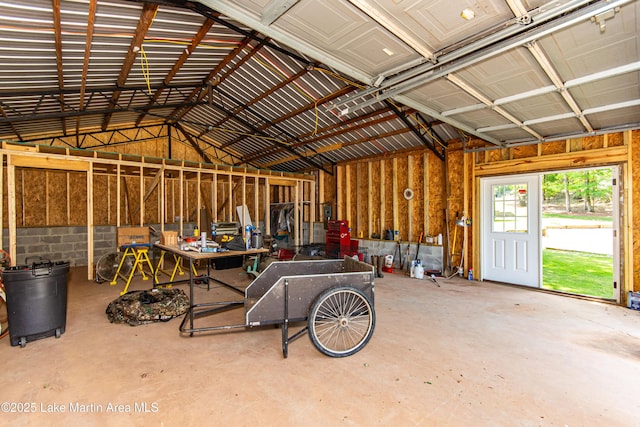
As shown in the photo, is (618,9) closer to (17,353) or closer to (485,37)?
(485,37)

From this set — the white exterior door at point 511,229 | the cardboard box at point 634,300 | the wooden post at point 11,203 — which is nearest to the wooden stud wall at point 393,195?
the white exterior door at point 511,229

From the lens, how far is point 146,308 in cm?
362

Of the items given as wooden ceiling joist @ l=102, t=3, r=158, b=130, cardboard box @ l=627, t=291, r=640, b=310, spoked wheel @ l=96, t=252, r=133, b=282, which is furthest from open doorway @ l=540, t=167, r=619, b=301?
spoked wheel @ l=96, t=252, r=133, b=282

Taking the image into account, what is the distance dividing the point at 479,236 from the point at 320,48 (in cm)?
521

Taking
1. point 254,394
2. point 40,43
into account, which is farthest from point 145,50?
point 254,394

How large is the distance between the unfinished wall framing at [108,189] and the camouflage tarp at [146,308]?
2879mm

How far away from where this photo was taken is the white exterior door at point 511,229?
5.30 m

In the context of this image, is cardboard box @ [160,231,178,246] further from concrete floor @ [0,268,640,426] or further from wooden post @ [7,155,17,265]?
wooden post @ [7,155,17,265]

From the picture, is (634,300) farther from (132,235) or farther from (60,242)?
(60,242)

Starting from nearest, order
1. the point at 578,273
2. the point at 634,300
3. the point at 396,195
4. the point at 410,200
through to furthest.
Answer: the point at 634,300 < the point at 578,273 < the point at 410,200 < the point at 396,195

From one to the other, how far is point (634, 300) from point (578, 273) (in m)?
2.83

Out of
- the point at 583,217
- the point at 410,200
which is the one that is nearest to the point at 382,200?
the point at 410,200

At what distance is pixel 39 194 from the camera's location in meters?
7.68

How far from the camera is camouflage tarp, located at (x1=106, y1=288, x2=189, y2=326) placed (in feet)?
11.6
